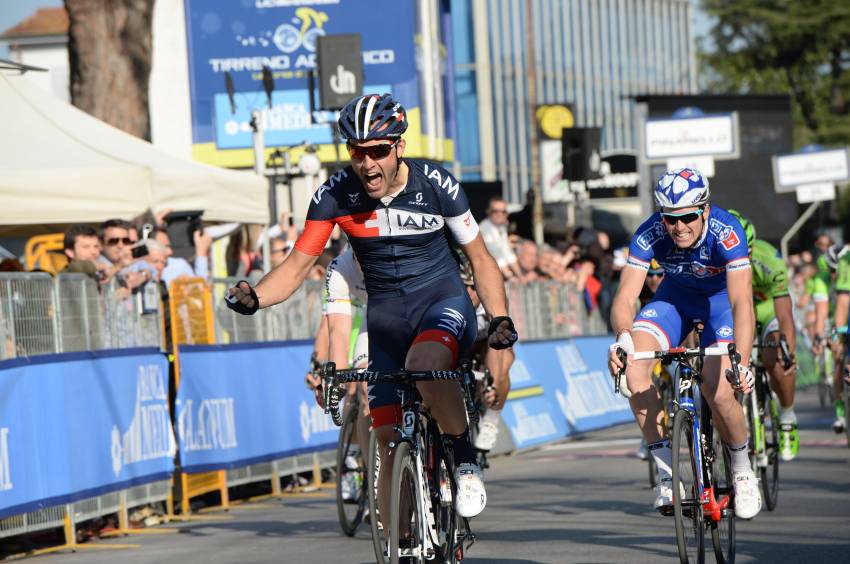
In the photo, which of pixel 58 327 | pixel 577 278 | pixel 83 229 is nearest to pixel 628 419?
pixel 577 278

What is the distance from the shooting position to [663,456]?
8969mm

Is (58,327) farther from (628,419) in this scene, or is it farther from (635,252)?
(628,419)

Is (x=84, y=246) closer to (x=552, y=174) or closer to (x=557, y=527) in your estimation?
(x=557, y=527)

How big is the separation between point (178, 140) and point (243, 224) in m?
17.9

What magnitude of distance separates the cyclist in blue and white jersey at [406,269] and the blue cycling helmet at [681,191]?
1.29m

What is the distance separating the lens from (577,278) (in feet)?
77.8

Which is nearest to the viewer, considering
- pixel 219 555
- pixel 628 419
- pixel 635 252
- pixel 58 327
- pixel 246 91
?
pixel 635 252

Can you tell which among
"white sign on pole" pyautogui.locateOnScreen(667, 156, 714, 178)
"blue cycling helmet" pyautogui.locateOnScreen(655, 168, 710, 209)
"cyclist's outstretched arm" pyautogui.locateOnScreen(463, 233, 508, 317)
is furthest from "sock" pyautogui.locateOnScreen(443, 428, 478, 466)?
"white sign on pole" pyautogui.locateOnScreen(667, 156, 714, 178)

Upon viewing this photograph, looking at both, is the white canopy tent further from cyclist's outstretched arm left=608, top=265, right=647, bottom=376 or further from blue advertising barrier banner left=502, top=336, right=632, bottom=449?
cyclist's outstretched arm left=608, top=265, right=647, bottom=376

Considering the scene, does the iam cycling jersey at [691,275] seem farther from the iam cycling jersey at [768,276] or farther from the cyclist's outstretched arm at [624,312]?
the iam cycling jersey at [768,276]

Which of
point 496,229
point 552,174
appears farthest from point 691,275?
point 552,174

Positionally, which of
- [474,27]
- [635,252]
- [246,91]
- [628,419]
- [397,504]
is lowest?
[628,419]

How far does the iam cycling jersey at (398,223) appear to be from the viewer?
8234 millimetres

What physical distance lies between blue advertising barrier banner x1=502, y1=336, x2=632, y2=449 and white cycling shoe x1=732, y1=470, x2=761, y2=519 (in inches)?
363
